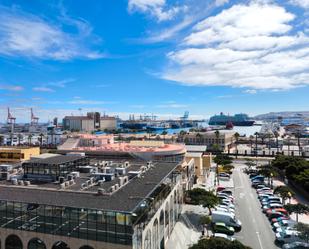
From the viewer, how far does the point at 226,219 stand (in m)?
31.9

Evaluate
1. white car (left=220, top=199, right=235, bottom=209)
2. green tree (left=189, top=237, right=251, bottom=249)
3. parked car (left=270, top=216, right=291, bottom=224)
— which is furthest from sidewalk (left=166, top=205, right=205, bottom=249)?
parked car (left=270, top=216, right=291, bottom=224)

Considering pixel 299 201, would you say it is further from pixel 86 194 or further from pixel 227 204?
pixel 86 194

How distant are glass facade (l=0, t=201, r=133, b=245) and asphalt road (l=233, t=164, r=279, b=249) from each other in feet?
50.3

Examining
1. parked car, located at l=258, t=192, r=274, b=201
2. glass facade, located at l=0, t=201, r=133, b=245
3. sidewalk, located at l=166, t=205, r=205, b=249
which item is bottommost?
sidewalk, located at l=166, t=205, r=205, b=249

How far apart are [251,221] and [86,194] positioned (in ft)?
68.9

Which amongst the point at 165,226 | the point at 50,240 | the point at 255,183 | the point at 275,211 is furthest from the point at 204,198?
the point at 255,183

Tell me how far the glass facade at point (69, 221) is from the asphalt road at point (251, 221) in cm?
1532

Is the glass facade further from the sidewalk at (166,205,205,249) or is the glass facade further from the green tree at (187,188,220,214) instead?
the green tree at (187,188,220,214)

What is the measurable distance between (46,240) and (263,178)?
43.9 m

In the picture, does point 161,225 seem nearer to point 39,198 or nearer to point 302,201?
point 39,198

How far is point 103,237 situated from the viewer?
18.6 meters

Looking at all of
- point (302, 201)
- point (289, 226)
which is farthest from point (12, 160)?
point (302, 201)

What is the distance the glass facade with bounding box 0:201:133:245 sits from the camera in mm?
18391

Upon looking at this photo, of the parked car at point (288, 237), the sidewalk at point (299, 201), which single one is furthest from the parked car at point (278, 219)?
the parked car at point (288, 237)
